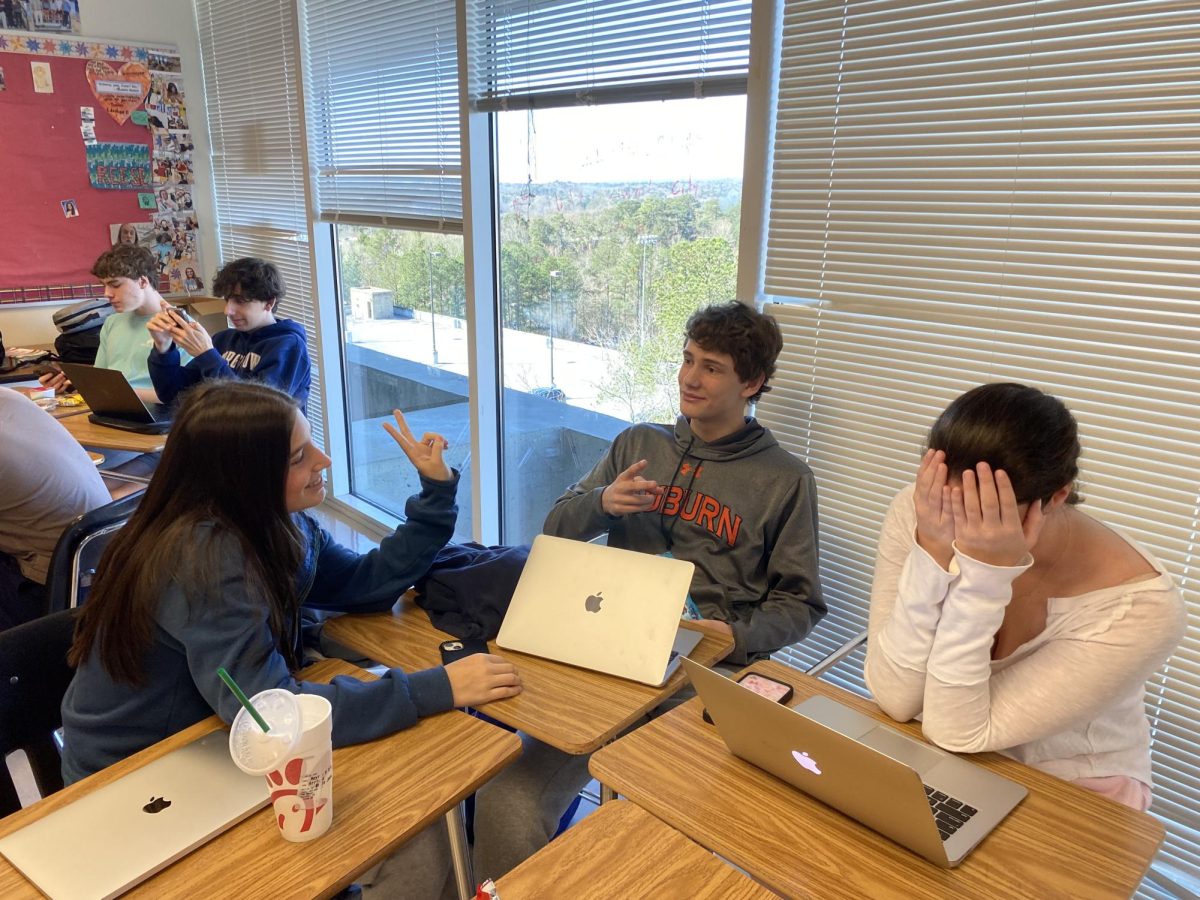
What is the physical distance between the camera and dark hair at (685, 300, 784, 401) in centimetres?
184

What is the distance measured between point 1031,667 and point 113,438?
2844mm

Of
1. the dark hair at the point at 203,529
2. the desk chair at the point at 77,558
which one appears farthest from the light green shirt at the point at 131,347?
the dark hair at the point at 203,529

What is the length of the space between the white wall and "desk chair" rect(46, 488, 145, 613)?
2828mm

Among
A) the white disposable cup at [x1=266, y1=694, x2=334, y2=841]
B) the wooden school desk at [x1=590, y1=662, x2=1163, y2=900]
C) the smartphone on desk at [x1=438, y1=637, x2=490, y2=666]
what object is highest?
the white disposable cup at [x1=266, y1=694, x2=334, y2=841]

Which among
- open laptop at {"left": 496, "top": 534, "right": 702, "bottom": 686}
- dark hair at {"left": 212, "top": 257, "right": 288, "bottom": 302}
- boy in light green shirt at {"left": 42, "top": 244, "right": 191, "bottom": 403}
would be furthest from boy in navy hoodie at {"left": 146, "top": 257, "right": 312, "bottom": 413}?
open laptop at {"left": 496, "top": 534, "right": 702, "bottom": 686}

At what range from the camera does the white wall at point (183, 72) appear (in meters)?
3.96

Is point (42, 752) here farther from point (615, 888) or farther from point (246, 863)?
point (615, 888)

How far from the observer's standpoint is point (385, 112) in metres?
3.11

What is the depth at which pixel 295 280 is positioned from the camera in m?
3.91

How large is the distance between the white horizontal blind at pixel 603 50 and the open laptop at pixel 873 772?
156cm

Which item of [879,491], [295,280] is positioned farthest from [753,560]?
[295,280]

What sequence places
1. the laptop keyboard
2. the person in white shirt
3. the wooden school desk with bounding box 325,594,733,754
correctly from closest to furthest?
the laptop keyboard → the person in white shirt → the wooden school desk with bounding box 325,594,733,754

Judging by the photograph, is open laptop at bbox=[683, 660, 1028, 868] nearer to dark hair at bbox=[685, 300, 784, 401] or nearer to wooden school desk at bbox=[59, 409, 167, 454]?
dark hair at bbox=[685, 300, 784, 401]

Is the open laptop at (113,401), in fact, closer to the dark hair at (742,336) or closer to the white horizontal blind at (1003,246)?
the dark hair at (742,336)
